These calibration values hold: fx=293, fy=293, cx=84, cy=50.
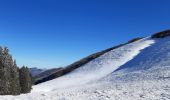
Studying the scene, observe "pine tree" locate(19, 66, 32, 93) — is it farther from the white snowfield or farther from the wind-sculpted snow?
the wind-sculpted snow

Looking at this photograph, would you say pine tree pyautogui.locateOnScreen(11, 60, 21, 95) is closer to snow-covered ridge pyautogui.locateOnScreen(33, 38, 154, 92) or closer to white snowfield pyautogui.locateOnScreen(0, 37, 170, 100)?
white snowfield pyautogui.locateOnScreen(0, 37, 170, 100)

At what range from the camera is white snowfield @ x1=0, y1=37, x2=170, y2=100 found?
87.6 feet

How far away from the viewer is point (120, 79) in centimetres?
4544

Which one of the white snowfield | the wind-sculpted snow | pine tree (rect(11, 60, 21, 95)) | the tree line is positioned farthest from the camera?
the wind-sculpted snow

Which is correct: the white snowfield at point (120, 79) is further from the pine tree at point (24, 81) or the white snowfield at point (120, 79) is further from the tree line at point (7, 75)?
the tree line at point (7, 75)

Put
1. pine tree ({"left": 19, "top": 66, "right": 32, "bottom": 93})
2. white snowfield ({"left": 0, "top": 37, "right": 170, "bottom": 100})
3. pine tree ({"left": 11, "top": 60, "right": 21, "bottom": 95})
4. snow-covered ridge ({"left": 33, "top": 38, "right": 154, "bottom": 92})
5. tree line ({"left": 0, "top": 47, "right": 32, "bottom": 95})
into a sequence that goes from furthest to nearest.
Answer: snow-covered ridge ({"left": 33, "top": 38, "right": 154, "bottom": 92}) < pine tree ({"left": 19, "top": 66, "right": 32, "bottom": 93}) < pine tree ({"left": 11, "top": 60, "right": 21, "bottom": 95}) < tree line ({"left": 0, "top": 47, "right": 32, "bottom": 95}) < white snowfield ({"left": 0, "top": 37, "right": 170, "bottom": 100})

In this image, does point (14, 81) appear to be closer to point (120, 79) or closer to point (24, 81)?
point (24, 81)

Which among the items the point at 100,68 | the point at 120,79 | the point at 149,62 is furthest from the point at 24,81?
the point at 149,62

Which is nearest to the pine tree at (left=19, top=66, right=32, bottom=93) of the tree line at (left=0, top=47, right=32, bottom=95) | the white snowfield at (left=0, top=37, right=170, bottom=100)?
the white snowfield at (left=0, top=37, right=170, bottom=100)

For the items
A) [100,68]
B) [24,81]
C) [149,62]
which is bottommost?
[24,81]

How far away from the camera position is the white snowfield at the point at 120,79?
87.6 feet

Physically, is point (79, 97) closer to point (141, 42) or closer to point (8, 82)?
point (8, 82)

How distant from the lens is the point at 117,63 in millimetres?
70812

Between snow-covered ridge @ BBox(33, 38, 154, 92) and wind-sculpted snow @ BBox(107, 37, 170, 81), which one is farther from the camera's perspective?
snow-covered ridge @ BBox(33, 38, 154, 92)
